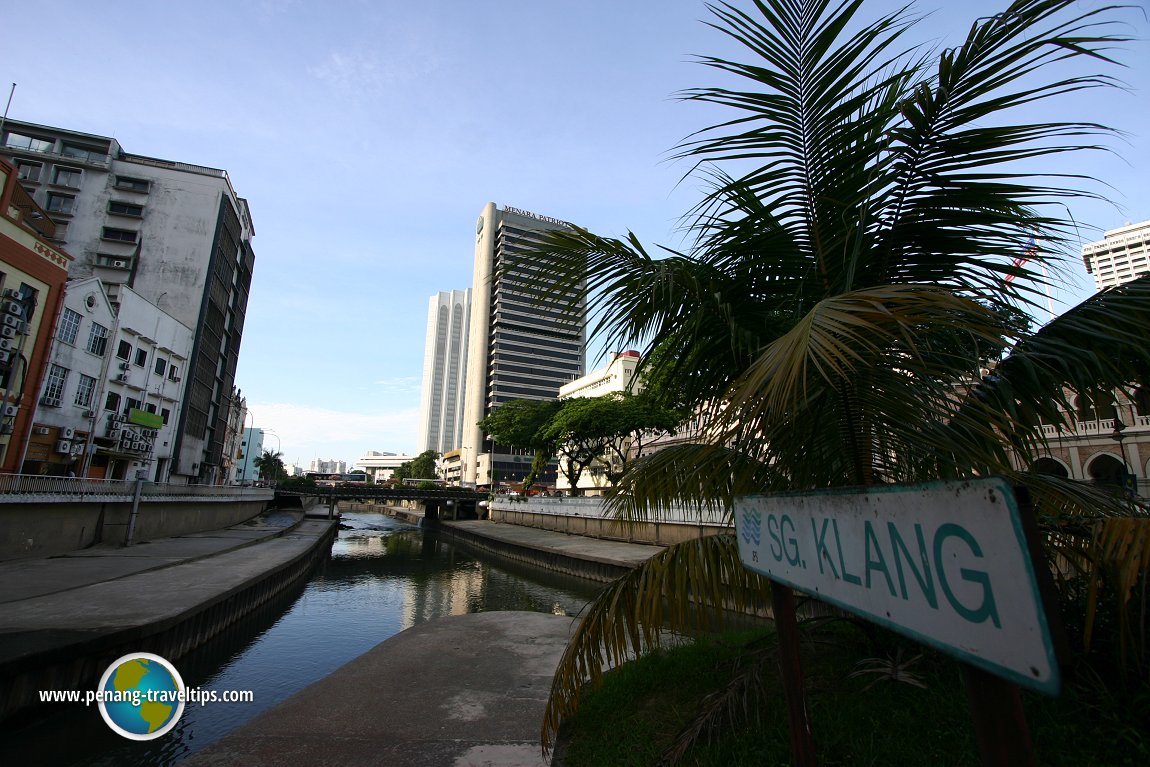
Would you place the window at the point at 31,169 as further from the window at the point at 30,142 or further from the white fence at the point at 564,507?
the white fence at the point at 564,507

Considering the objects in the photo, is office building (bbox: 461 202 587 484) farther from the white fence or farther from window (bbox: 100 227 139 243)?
window (bbox: 100 227 139 243)

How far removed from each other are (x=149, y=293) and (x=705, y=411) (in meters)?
48.9

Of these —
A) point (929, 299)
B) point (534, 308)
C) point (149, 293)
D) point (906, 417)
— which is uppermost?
point (149, 293)

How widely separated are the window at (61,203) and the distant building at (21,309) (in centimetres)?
2243

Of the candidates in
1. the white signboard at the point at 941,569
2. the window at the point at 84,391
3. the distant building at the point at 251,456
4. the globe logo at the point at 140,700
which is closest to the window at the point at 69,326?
the window at the point at 84,391


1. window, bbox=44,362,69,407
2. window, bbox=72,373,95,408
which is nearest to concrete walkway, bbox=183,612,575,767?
window, bbox=44,362,69,407

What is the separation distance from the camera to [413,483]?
4038 inches

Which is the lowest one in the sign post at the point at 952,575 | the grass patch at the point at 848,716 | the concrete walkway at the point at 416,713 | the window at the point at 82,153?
the concrete walkway at the point at 416,713

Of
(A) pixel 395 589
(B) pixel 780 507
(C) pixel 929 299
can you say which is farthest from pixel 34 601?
(C) pixel 929 299

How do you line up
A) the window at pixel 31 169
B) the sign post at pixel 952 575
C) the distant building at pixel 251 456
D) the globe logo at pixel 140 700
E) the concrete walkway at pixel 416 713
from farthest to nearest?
1. the distant building at pixel 251 456
2. the window at pixel 31 169
3. the globe logo at pixel 140 700
4. the concrete walkway at pixel 416 713
5. the sign post at pixel 952 575

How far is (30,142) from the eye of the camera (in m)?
42.1

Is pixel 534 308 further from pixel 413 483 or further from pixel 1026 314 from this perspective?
pixel 413 483

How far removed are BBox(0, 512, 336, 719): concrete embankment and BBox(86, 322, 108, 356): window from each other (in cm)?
1323

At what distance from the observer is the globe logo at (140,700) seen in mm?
6953
